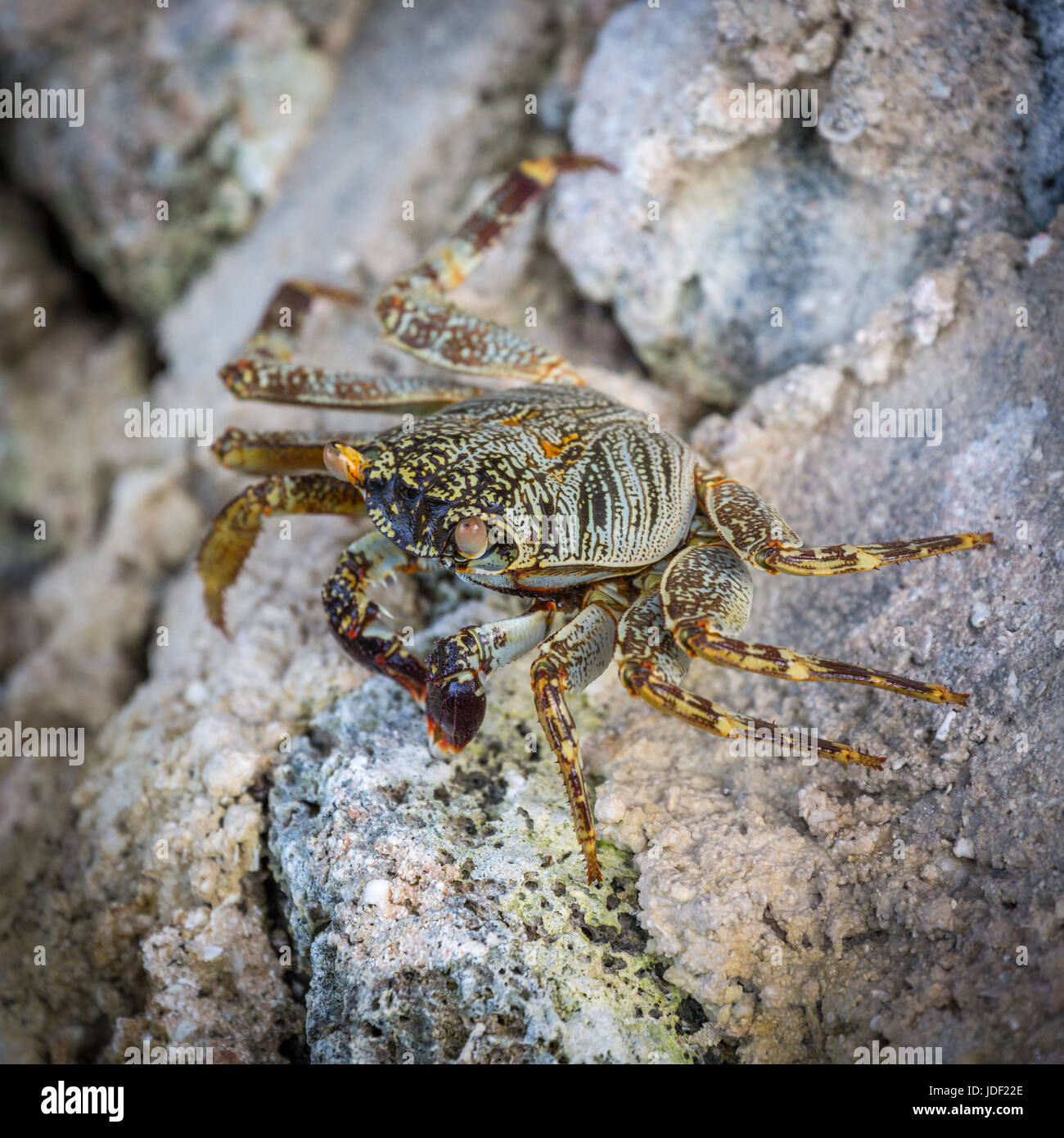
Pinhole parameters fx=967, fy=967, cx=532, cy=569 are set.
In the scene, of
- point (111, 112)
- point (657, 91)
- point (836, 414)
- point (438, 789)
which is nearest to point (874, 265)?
point (836, 414)

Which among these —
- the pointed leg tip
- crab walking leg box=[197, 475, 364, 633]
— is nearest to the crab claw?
crab walking leg box=[197, 475, 364, 633]

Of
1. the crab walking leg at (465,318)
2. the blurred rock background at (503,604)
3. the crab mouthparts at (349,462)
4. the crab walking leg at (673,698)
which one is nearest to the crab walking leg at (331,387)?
the crab walking leg at (465,318)

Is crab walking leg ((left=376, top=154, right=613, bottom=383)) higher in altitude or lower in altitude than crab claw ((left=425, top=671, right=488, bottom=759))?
higher

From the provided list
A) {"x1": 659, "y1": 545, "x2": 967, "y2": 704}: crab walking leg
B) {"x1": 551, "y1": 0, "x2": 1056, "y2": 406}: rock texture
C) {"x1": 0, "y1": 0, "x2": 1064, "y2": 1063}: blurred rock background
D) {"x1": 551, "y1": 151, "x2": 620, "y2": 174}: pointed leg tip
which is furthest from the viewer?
{"x1": 551, "y1": 151, "x2": 620, "y2": 174}: pointed leg tip

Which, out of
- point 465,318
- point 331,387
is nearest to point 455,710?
point 331,387

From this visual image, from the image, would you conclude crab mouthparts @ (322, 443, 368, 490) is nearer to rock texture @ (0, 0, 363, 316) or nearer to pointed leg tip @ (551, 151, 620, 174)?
pointed leg tip @ (551, 151, 620, 174)

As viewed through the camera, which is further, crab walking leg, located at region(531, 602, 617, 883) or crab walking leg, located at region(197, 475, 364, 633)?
crab walking leg, located at region(197, 475, 364, 633)

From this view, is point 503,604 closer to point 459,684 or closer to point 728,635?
point 459,684
